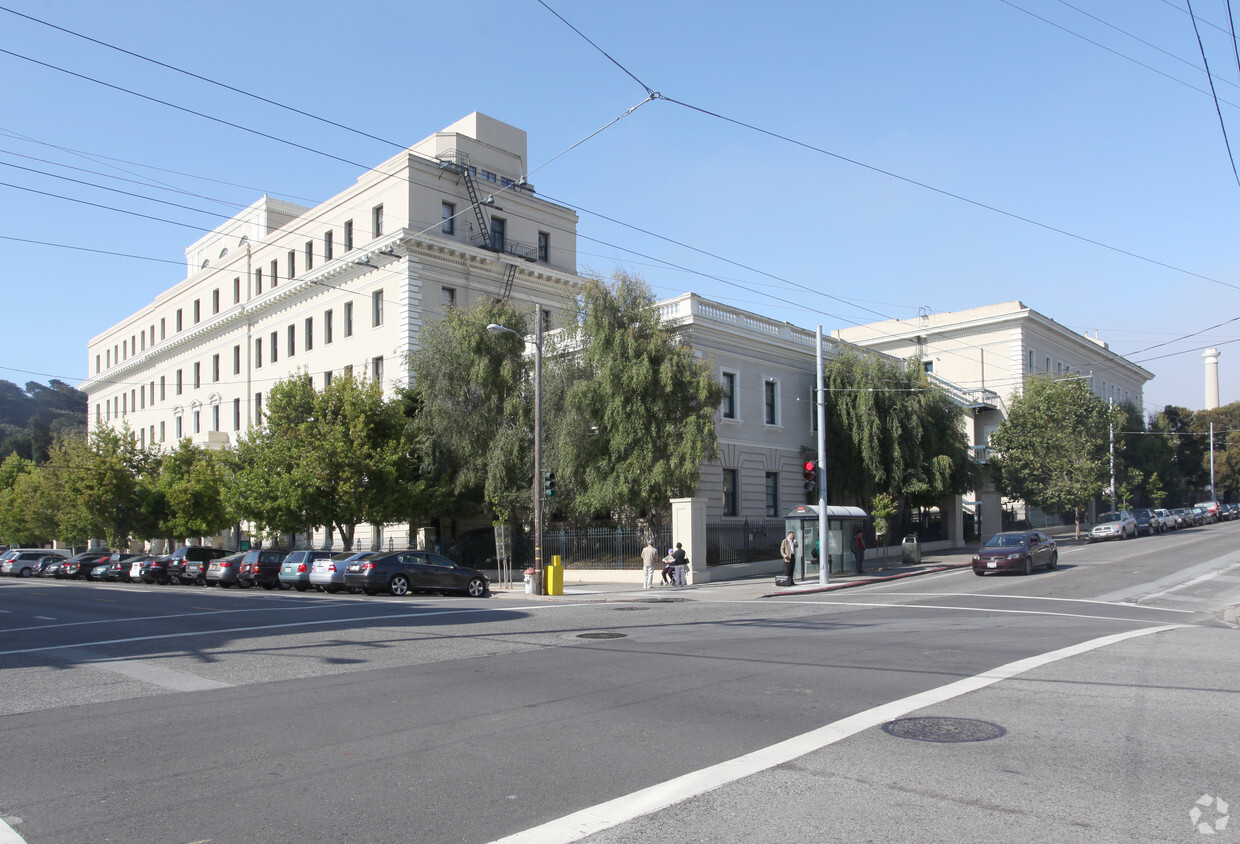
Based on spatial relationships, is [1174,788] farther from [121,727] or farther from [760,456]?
[760,456]

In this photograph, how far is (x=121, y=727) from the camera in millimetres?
8234

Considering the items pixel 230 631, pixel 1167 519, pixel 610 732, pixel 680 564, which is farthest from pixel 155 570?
pixel 1167 519

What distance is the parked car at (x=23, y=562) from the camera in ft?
172

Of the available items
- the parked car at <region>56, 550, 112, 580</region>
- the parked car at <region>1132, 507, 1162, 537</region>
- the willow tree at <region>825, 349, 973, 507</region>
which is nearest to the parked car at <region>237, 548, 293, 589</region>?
the parked car at <region>56, 550, 112, 580</region>

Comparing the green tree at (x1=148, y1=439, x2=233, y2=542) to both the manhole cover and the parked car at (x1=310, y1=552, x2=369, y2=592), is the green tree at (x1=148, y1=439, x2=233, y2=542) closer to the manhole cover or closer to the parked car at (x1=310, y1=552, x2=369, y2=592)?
the parked car at (x1=310, y1=552, x2=369, y2=592)

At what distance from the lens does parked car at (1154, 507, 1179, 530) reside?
54.4m

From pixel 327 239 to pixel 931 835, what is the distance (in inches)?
1864

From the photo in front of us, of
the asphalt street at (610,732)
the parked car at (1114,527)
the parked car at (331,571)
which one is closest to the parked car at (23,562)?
the parked car at (331,571)

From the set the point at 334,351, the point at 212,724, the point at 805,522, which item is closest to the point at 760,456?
the point at 805,522

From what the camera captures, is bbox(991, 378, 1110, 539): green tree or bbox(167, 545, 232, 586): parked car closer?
bbox(167, 545, 232, 586): parked car

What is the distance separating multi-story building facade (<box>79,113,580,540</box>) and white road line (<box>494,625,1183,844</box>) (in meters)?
29.1

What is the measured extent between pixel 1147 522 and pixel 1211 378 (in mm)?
64634

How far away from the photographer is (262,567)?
111 feet

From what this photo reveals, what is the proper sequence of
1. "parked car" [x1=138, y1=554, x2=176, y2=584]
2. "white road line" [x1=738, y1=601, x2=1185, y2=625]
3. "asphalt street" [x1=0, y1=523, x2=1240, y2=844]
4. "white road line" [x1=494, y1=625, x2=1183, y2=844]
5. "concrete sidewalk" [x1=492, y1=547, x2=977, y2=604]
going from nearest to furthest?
"white road line" [x1=494, y1=625, x2=1183, y2=844] → "asphalt street" [x1=0, y1=523, x2=1240, y2=844] → "white road line" [x1=738, y1=601, x2=1185, y2=625] → "concrete sidewalk" [x1=492, y1=547, x2=977, y2=604] → "parked car" [x1=138, y1=554, x2=176, y2=584]
